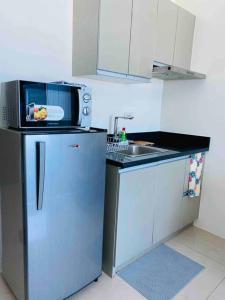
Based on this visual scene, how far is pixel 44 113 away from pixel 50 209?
1.84 ft

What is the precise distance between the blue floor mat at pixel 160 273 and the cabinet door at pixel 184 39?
1891 millimetres

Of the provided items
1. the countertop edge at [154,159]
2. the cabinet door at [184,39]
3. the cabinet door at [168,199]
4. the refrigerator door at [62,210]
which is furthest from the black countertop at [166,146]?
the cabinet door at [184,39]

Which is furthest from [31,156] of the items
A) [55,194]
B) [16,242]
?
[16,242]

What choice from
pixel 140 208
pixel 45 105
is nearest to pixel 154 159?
pixel 140 208

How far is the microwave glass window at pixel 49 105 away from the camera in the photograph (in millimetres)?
1288

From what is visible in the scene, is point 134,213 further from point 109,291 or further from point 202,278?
point 202,278

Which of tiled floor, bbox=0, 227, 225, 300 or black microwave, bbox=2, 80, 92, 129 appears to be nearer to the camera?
black microwave, bbox=2, 80, 92, 129

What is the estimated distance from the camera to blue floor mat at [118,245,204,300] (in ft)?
5.56

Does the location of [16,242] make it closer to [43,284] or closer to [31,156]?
[43,284]

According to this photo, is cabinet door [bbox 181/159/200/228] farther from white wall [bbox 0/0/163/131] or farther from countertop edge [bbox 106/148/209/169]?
white wall [bbox 0/0/163/131]

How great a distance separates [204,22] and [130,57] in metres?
1.07

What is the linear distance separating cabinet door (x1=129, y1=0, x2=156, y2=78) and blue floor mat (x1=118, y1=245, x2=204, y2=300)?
5.37 feet

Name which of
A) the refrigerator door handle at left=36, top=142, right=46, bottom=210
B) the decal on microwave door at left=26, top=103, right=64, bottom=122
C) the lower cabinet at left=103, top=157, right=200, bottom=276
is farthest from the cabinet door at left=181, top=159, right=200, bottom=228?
the refrigerator door handle at left=36, top=142, right=46, bottom=210

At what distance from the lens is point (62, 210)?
137 cm
